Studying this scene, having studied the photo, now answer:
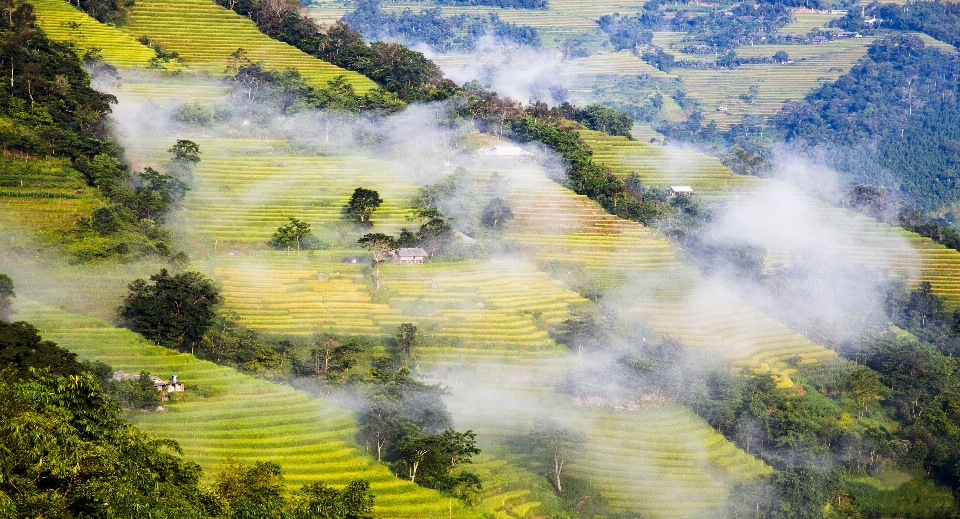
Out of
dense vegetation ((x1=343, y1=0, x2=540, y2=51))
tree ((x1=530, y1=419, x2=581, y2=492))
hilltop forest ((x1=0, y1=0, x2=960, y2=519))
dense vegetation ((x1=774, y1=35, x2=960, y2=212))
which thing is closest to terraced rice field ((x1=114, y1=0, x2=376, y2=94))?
hilltop forest ((x1=0, y1=0, x2=960, y2=519))

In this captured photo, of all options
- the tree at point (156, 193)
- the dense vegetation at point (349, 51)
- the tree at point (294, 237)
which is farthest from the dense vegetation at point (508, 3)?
the tree at point (294, 237)

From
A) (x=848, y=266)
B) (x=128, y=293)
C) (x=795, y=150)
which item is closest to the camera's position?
(x=128, y=293)

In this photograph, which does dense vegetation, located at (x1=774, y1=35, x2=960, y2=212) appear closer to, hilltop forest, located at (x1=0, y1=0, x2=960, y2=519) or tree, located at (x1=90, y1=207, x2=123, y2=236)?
hilltop forest, located at (x1=0, y1=0, x2=960, y2=519)

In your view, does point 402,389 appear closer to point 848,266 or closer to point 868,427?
point 868,427

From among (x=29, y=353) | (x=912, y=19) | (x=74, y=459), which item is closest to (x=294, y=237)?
(x=29, y=353)

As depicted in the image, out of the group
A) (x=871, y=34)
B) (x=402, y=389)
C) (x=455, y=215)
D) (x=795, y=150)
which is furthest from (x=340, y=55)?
(x=871, y=34)

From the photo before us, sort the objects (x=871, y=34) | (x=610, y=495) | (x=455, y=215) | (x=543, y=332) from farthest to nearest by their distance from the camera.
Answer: (x=871, y=34), (x=455, y=215), (x=543, y=332), (x=610, y=495)

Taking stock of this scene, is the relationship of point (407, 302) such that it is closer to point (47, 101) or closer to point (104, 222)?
point (104, 222)
